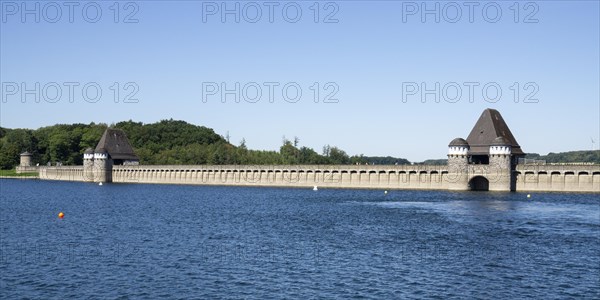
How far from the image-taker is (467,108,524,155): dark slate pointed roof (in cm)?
11606

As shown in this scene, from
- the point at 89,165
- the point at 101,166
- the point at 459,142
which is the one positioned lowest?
the point at 101,166

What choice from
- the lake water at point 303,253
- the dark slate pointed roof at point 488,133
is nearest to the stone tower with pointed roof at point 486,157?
the dark slate pointed roof at point 488,133

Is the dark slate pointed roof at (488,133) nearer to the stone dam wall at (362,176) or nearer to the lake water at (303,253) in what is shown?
the stone dam wall at (362,176)

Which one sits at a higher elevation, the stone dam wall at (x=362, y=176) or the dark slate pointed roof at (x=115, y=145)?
the dark slate pointed roof at (x=115, y=145)

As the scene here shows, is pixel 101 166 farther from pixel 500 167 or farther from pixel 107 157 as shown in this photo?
pixel 500 167

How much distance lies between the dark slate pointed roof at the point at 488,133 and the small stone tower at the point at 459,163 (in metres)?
4.70

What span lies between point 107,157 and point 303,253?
13556cm

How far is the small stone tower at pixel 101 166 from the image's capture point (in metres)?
168

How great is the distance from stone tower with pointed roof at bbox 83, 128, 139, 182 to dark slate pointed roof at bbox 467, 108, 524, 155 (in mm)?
93592

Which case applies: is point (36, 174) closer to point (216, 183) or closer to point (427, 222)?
point (216, 183)

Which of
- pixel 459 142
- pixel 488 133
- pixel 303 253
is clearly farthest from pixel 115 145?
pixel 303 253

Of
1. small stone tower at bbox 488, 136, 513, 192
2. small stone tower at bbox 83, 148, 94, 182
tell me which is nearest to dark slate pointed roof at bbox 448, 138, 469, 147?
small stone tower at bbox 488, 136, 513, 192

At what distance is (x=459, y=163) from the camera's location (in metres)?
113

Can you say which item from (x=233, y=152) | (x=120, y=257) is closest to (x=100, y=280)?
(x=120, y=257)
